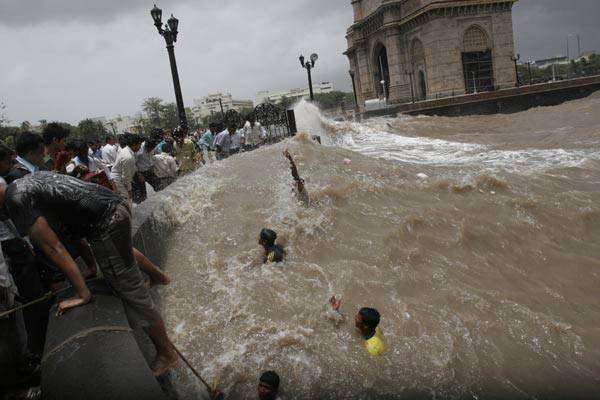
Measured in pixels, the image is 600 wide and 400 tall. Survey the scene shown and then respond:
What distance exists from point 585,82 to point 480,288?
28415mm

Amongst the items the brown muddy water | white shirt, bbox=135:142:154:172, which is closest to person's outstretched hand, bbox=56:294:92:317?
the brown muddy water

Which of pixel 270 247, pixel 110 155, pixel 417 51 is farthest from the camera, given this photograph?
pixel 417 51

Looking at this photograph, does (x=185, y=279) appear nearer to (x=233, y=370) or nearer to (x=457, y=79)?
(x=233, y=370)

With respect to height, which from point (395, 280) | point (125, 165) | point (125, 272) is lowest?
point (395, 280)

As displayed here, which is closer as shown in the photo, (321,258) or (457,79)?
(321,258)

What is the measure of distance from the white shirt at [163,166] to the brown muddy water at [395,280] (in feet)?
1.85

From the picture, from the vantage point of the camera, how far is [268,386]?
311 centimetres

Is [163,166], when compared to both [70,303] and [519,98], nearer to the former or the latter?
[70,303]

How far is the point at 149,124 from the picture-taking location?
3302 inches

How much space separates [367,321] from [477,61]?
132 ft

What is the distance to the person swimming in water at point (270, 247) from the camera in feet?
16.9

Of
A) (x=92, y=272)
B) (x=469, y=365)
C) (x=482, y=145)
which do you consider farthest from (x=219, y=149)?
(x=482, y=145)

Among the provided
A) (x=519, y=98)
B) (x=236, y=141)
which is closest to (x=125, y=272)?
(x=236, y=141)

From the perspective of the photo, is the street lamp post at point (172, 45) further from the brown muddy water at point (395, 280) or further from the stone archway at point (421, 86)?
the stone archway at point (421, 86)
